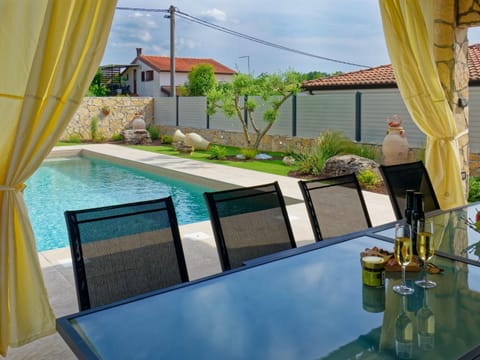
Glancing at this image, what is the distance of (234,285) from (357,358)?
1.98 feet

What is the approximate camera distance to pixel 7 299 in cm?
230

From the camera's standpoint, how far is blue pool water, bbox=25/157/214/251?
6.59 m

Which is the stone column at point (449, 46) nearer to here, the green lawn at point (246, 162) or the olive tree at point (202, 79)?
the green lawn at point (246, 162)

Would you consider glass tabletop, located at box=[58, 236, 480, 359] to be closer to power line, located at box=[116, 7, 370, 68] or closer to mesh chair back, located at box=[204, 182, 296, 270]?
mesh chair back, located at box=[204, 182, 296, 270]

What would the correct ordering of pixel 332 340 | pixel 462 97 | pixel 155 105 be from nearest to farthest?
pixel 332 340
pixel 462 97
pixel 155 105

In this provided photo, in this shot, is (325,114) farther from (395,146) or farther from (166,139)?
(166,139)

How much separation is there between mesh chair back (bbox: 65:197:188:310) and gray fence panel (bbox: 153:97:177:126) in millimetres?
14537

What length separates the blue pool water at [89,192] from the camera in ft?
21.6

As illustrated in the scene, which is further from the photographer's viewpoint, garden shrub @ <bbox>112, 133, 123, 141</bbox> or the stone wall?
garden shrub @ <bbox>112, 133, 123, 141</bbox>

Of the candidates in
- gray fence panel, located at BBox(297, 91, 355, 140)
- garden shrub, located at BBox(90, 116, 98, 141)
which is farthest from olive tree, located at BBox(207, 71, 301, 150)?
garden shrub, located at BBox(90, 116, 98, 141)

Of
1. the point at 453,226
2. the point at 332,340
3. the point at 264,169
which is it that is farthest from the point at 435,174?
the point at 264,169

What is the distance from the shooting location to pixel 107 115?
54.1ft

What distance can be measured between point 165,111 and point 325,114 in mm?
7619

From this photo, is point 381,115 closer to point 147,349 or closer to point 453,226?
point 453,226
